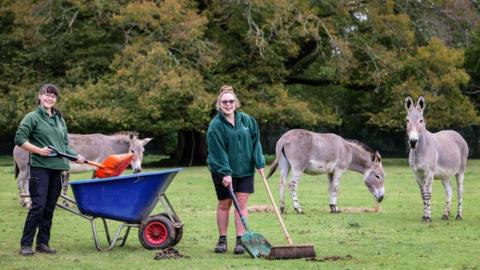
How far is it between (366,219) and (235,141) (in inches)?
188

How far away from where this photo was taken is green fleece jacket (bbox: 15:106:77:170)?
9.77 metres

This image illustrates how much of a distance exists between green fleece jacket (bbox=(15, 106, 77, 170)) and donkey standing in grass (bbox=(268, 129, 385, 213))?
259 inches

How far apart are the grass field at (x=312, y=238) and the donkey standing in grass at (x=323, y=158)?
1.90 feet

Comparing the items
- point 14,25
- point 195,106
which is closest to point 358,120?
point 195,106

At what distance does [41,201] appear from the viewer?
9828 mm

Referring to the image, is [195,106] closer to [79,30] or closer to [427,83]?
[79,30]

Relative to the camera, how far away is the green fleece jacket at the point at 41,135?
9773mm

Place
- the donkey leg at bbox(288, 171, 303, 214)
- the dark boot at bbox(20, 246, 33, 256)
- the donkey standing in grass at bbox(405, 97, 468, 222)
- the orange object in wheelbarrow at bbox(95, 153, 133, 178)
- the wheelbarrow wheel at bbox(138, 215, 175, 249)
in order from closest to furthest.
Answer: the dark boot at bbox(20, 246, 33, 256) → the wheelbarrow wheel at bbox(138, 215, 175, 249) → the orange object in wheelbarrow at bbox(95, 153, 133, 178) → the donkey standing in grass at bbox(405, 97, 468, 222) → the donkey leg at bbox(288, 171, 303, 214)

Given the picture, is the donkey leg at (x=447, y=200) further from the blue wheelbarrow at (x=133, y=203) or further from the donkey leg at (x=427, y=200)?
the blue wheelbarrow at (x=133, y=203)

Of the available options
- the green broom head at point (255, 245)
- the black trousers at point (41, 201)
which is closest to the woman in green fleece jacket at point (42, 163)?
the black trousers at point (41, 201)

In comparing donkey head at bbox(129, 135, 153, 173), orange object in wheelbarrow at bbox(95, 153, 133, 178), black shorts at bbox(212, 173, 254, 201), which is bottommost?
donkey head at bbox(129, 135, 153, 173)

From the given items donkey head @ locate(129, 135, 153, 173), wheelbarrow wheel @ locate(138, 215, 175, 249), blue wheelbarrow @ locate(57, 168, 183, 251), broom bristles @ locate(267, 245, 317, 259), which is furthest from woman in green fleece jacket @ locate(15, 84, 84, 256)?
donkey head @ locate(129, 135, 153, 173)

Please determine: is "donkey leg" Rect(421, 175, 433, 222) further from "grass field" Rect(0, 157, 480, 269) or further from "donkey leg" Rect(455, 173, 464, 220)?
"donkey leg" Rect(455, 173, 464, 220)

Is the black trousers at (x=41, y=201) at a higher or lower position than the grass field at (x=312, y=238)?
higher
